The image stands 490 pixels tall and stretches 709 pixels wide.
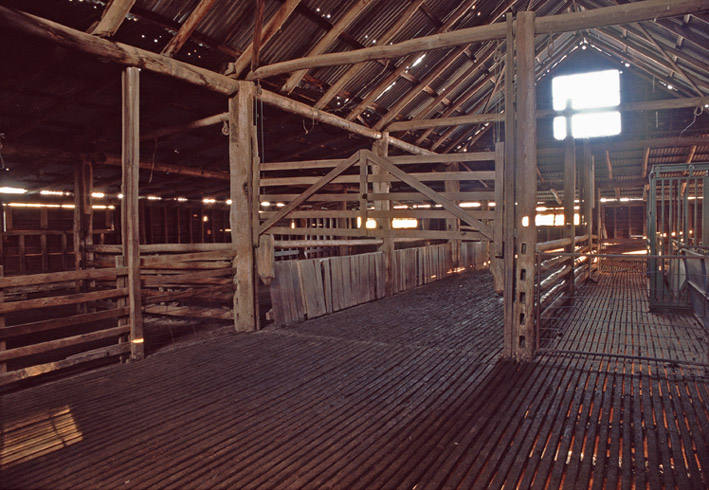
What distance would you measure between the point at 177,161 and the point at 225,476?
40.2ft

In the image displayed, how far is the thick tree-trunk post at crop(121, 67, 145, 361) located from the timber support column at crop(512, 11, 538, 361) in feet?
17.4

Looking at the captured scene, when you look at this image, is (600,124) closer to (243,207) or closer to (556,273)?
(556,273)

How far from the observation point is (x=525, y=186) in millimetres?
6211

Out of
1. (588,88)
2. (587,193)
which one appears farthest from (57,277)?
(588,88)

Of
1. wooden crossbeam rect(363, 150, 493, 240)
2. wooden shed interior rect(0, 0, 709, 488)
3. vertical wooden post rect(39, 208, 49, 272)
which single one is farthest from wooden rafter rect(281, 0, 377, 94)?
vertical wooden post rect(39, 208, 49, 272)

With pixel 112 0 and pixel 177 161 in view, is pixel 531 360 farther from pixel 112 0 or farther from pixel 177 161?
pixel 177 161

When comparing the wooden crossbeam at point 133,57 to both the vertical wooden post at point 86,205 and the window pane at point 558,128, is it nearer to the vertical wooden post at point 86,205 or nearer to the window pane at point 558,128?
the vertical wooden post at point 86,205

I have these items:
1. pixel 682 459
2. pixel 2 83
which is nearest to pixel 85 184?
pixel 2 83

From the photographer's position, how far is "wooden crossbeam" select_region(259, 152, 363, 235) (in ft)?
25.2

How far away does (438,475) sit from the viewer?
3.23 metres

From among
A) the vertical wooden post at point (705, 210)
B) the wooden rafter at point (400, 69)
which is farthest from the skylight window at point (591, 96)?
the wooden rafter at point (400, 69)

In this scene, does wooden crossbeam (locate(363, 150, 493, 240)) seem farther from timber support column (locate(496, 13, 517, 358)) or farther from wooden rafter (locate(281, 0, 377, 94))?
wooden rafter (locate(281, 0, 377, 94))

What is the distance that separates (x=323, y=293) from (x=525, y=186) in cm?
485

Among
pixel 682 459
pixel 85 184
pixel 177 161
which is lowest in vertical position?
pixel 682 459
